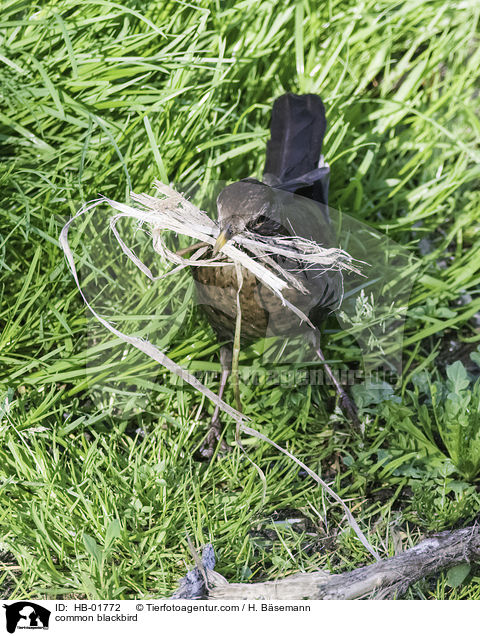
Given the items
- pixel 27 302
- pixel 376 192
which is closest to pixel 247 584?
pixel 27 302

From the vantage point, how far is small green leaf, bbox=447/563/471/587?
1839 mm

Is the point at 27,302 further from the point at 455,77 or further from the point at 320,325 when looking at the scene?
the point at 455,77

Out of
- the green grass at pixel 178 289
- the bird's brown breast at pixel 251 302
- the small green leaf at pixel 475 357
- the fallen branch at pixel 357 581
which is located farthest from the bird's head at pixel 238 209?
the small green leaf at pixel 475 357

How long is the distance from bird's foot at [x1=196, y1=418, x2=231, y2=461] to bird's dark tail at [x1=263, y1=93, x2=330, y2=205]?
3.03 ft

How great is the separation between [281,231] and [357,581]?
1045mm

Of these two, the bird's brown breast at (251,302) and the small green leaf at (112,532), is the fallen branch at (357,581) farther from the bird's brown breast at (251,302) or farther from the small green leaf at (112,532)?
the bird's brown breast at (251,302)

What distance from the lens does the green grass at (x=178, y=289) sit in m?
1.91

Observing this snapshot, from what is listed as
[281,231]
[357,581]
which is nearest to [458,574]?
[357,581]

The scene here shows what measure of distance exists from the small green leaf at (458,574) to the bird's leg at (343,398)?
0.58 m

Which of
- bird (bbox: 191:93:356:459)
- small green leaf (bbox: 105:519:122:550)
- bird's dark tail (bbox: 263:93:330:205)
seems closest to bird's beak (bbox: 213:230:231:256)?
bird (bbox: 191:93:356:459)

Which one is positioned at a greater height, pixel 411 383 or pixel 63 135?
pixel 63 135

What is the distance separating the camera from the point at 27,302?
2268mm

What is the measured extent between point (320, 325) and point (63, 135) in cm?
127
